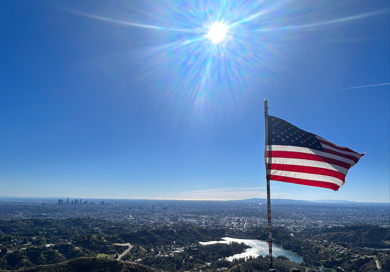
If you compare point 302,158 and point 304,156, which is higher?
point 304,156

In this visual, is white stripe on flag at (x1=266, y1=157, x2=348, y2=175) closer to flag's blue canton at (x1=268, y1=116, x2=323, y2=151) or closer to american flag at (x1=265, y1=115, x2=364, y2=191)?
american flag at (x1=265, y1=115, x2=364, y2=191)

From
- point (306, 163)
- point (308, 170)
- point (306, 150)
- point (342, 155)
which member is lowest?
point (308, 170)

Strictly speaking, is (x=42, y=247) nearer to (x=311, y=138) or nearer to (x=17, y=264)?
(x=17, y=264)

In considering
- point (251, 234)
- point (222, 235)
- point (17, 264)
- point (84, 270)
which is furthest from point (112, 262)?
point (251, 234)

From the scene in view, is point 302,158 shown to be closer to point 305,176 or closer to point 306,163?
point 306,163

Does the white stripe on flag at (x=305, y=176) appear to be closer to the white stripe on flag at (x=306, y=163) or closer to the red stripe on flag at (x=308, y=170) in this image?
the red stripe on flag at (x=308, y=170)

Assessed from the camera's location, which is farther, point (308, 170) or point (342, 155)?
point (342, 155)

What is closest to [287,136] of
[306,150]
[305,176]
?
[306,150]

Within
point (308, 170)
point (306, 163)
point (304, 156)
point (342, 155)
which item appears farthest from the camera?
point (342, 155)
